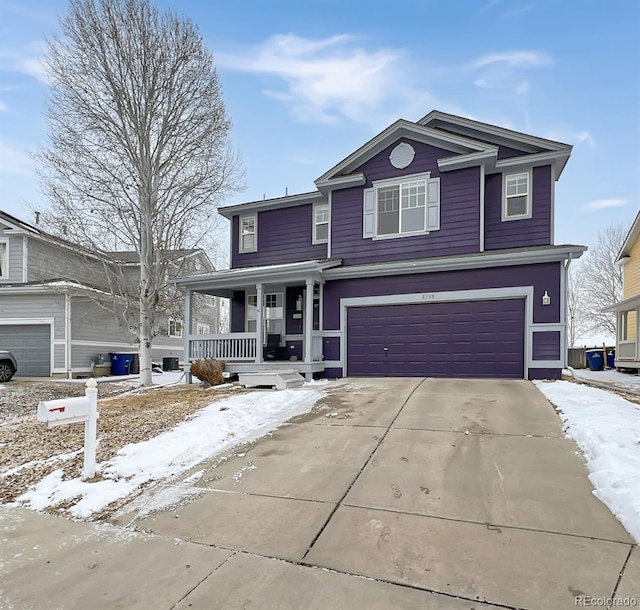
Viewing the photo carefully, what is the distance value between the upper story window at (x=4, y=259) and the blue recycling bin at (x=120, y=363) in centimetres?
517

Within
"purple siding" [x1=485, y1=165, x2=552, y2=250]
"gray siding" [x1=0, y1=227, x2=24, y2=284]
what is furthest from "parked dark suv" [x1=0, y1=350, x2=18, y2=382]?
"purple siding" [x1=485, y1=165, x2=552, y2=250]

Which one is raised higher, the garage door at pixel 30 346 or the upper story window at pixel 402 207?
the upper story window at pixel 402 207

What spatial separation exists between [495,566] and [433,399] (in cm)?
486

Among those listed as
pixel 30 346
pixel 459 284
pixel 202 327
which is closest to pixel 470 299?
pixel 459 284

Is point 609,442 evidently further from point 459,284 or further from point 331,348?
point 331,348

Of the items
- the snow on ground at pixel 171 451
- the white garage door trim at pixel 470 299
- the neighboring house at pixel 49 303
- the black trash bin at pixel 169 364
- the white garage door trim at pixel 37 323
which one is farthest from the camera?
the black trash bin at pixel 169 364

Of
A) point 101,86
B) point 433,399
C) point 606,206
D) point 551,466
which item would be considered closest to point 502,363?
point 433,399

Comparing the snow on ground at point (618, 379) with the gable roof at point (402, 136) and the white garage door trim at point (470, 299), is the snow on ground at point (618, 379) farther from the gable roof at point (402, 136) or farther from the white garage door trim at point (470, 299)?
the gable roof at point (402, 136)

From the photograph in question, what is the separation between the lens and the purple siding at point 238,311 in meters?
14.3

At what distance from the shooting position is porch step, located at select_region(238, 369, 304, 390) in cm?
977

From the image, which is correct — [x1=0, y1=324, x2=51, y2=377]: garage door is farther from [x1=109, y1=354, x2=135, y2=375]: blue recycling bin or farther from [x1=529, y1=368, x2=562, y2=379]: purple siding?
[x1=529, y1=368, x2=562, y2=379]: purple siding

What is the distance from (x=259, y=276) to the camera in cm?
1177

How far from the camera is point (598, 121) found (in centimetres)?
1491

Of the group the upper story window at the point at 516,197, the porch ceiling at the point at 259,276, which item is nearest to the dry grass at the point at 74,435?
the porch ceiling at the point at 259,276
